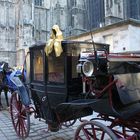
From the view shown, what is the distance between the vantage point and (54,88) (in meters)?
4.61

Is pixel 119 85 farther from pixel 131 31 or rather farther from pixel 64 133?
pixel 131 31

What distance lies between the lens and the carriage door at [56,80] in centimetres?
445

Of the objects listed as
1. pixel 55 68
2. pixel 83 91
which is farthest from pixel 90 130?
pixel 55 68

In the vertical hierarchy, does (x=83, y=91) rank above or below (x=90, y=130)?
above

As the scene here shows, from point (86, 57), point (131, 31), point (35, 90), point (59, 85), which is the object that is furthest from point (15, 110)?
point (131, 31)

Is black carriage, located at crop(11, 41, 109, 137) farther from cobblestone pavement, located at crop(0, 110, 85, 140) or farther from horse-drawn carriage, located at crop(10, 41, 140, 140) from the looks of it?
cobblestone pavement, located at crop(0, 110, 85, 140)

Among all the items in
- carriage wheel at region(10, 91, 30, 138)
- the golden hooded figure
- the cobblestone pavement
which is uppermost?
the golden hooded figure

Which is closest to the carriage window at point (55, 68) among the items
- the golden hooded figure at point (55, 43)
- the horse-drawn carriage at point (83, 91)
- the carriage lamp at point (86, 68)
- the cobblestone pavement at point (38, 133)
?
the horse-drawn carriage at point (83, 91)

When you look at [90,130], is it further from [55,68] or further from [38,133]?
[38,133]

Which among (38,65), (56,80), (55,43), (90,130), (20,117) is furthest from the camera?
(20,117)

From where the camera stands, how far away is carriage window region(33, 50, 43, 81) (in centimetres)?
496

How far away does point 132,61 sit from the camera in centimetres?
373

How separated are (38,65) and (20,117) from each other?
3.58 feet

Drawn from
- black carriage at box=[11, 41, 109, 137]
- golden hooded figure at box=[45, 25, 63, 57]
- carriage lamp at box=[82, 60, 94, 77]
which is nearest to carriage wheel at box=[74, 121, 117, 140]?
black carriage at box=[11, 41, 109, 137]
